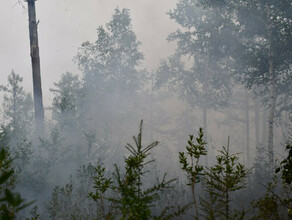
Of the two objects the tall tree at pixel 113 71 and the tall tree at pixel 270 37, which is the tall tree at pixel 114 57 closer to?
the tall tree at pixel 113 71

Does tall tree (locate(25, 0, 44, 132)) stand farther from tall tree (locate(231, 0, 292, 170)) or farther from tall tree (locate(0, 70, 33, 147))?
tall tree (locate(0, 70, 33, 147))

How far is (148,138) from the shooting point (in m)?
37.7

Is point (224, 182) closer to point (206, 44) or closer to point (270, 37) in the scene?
point (270, 37)

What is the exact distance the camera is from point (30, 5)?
11023 mm

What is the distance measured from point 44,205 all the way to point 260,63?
34.6 ft

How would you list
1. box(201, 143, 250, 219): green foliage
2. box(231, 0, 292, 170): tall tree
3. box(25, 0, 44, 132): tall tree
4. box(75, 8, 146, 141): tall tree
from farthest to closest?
box(75, 8, 146, 141): tall tree → box(231, 0, 292, 170): tall tree → box(25, 0, 44, 132): tall tree → box(201, 143, 250, 219): green foliage

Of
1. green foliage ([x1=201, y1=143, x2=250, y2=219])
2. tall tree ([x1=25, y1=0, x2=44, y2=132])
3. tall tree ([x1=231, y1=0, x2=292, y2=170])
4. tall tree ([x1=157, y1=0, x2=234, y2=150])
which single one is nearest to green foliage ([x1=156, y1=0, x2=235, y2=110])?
tall tree ([x1=157, y1=0, x2=234, y2=150])

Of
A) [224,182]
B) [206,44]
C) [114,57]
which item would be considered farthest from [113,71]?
[224,182]

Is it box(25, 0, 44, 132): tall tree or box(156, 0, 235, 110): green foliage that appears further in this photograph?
box(156, 0, 235, 110): green foliage

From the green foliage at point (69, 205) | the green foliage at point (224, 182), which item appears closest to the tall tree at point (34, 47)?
the green foliage at point (69, 205)

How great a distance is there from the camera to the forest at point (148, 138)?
2381 millimetres

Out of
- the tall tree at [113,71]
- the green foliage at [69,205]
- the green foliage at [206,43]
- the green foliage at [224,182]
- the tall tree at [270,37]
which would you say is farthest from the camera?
the tall tree at [113,71]

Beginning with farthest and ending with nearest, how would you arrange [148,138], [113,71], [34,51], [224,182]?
[148,138], [113,71], [34,51], [224,182]

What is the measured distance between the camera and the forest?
7.81 ft
